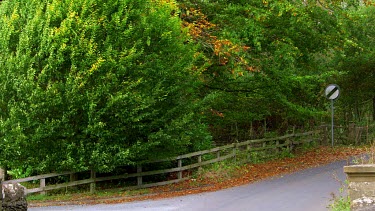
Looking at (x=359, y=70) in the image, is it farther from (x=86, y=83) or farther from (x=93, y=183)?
(x=86, y=83)

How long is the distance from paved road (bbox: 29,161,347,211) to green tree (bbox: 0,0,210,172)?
2048 millimetres

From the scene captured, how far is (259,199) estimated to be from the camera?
1500cm

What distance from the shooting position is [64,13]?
55.0 feet

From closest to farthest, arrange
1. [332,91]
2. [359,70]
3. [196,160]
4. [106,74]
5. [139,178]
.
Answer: [106,74] < [139,178] < [196,160] < [332,91] < [359,70]

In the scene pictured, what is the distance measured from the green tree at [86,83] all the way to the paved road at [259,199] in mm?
2048

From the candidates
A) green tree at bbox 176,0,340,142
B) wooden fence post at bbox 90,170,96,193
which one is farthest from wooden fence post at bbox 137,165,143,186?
green tree at bbox 176,0,340,142

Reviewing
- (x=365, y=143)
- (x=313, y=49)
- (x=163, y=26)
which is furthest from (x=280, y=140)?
(x=163, y=26)

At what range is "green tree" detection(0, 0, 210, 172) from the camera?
16219mm

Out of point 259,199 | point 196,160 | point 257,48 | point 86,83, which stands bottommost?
point 259,199

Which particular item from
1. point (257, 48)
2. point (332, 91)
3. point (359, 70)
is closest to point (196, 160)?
point (257, 48)

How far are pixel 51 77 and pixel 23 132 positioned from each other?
172cm

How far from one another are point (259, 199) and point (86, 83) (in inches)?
224

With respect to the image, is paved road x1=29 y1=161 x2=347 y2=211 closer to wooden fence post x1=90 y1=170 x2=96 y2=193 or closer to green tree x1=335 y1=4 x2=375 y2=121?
wooden fence post x1=90 y1=170 x2=96 y2=193

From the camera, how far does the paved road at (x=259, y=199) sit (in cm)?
1386
